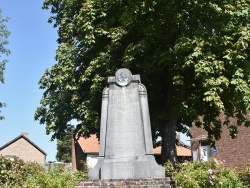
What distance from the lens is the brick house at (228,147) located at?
24.8 meters

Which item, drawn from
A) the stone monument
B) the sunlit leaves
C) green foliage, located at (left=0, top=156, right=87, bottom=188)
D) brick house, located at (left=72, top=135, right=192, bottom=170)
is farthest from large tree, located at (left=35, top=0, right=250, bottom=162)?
brick house, located at (left=72, top=135, right=192, bottom=170)

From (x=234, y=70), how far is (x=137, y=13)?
5.05 m

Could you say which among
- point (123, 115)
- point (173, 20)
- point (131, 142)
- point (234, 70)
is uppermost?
point (173, 20)

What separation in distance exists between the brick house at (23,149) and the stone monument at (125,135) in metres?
44.6

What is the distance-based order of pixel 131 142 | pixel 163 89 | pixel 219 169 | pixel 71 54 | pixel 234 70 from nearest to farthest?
pixel 219 169, pixel 131 142, pixel 234 70, pixel 163 89, pixel 71 54

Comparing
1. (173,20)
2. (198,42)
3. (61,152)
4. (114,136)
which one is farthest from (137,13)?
A: (61,152)

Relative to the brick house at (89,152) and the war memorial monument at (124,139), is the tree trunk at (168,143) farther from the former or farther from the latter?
the brick house at (89,152)

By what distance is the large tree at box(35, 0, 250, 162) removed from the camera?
14.3 m

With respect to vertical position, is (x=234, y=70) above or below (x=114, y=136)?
above

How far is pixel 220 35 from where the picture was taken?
48.5 ft

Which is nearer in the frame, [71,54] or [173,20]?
[173,20]

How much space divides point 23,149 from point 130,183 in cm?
4855

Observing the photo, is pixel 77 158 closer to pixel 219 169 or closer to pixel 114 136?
pixel 114 136

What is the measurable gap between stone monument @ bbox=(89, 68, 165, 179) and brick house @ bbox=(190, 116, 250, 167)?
12325mm
